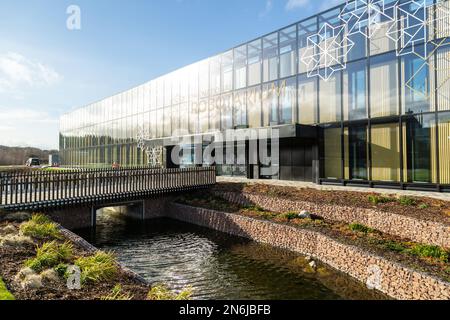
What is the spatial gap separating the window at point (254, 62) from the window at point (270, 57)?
1.84ft

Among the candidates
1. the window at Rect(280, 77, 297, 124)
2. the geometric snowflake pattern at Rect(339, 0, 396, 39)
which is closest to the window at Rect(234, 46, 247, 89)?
the window at Rect(280, 77, 297, 124)

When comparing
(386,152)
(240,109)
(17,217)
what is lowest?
(17,217)

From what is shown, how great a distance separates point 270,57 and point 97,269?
21.0m

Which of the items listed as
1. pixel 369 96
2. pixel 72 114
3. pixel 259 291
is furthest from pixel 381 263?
pixel 72 114

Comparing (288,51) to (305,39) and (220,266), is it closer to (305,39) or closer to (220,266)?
(305,39)

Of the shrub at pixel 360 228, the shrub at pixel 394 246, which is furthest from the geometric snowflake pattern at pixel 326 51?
the shrub at pixel 394 246

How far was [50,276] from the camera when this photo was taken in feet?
21.2

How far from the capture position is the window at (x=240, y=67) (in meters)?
25.8

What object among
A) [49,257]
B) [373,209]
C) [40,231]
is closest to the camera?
[49,257]

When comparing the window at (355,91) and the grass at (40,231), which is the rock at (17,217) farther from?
the window at (355,91)

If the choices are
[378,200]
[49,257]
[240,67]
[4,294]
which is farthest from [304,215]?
[240,67]

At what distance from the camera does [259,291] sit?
8.39m

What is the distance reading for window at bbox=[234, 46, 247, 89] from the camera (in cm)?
2577

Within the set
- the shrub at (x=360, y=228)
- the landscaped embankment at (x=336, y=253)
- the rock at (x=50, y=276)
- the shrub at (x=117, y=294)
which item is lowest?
the landscaped embankment at (x=336, y=253)
